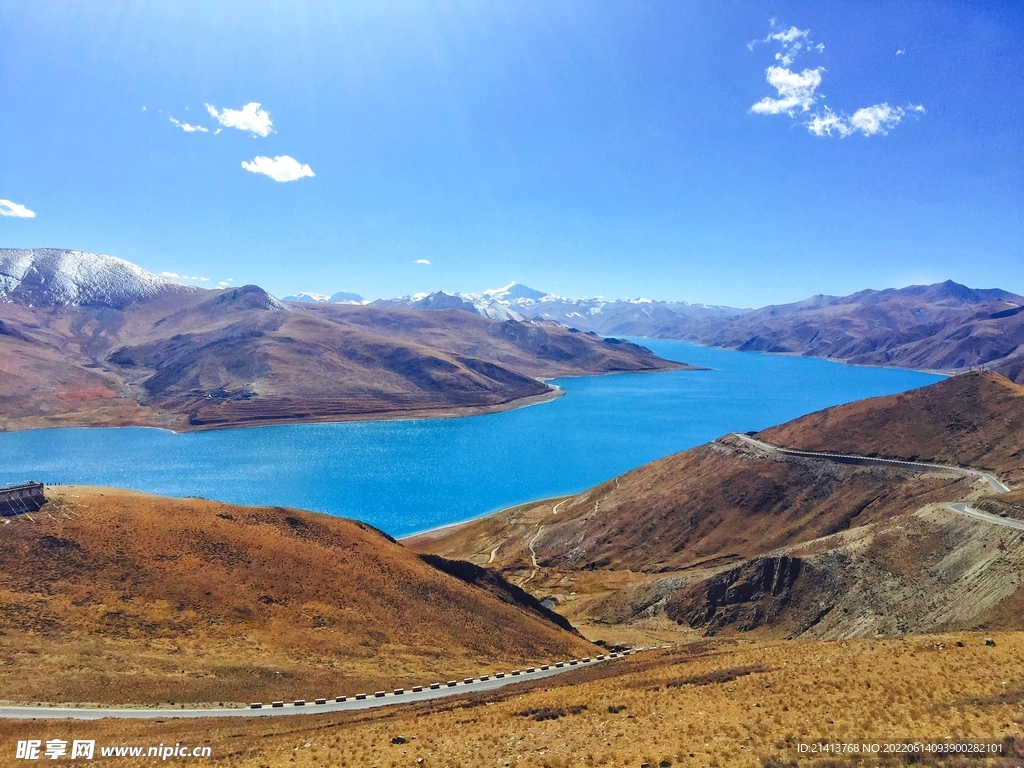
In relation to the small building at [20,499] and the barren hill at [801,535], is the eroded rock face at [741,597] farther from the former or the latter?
the small building at [20,499]

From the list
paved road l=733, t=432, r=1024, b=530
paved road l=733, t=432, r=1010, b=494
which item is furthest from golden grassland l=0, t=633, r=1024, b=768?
paved road l=733, t=432, r=1010, b=494

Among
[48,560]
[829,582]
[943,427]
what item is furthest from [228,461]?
[943,427]

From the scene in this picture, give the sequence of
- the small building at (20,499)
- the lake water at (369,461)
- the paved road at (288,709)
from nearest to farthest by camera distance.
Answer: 1. the paved road at (288,709)
2. the small building at (20,499)
3. the lake water at (369,461)

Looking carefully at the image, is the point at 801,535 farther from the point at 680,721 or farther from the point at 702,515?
the point at 680,721

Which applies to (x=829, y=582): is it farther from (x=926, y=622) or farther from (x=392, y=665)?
(x=392, y=665)

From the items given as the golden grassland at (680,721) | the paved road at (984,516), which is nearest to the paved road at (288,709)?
the golden grassland at (680,721)

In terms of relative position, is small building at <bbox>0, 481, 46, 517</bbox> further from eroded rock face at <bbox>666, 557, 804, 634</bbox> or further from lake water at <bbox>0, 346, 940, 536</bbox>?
lake water at <bbox>0, 346, 940, 536</bbox>

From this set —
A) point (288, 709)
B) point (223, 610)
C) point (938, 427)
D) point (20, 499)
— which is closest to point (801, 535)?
point (938, 427)
